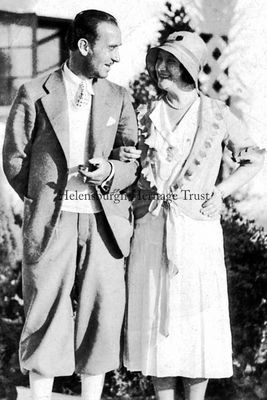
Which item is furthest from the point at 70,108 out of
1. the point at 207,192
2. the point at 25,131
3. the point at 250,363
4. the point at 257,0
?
the point at 250,363

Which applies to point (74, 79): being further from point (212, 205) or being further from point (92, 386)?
point (92, 386)

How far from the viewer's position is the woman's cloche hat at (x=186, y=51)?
3988 millimetres

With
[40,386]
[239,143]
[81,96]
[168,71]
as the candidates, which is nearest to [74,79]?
[81,96]

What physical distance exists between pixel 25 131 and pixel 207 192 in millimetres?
914

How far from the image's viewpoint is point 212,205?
4.03 meters

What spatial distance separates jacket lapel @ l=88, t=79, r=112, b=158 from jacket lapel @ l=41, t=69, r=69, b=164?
123 millimetres

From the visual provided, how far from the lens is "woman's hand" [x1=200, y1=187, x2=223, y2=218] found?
4.03 metres

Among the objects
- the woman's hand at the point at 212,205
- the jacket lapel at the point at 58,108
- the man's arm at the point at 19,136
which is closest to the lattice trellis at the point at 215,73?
the woman's hand at the point at 212,205

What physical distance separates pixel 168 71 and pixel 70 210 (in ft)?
2.69

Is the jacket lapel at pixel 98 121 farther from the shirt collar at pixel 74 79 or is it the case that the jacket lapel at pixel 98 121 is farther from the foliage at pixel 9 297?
the foliage at pixel 9 297

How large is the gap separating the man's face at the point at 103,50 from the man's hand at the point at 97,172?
43cm

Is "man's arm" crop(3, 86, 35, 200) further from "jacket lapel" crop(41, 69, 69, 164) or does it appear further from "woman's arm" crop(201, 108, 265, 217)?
"woman's arm" crop(201, 108, 265, 217)

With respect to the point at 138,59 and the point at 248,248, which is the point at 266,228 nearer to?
the point at 248,248

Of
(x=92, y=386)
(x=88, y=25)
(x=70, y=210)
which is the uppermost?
(x=88, y=25)
